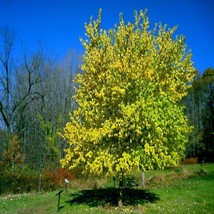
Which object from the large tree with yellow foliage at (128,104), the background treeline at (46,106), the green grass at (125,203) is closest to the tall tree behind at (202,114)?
the background treeline at (46,106)

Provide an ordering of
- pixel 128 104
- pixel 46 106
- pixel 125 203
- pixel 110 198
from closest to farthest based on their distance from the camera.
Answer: pixel 128 104, pixel 125 203, pixel 110 198, pixel 46 106

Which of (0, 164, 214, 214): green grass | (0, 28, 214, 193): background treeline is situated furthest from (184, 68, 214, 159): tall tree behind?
(0, 164, 214, 214): green grass

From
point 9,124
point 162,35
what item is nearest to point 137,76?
point 162,35

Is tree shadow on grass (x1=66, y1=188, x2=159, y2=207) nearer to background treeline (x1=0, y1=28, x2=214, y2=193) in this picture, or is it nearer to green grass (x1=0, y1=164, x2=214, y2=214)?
green grass (x1=0, y1=164, x2=214, y2=214)

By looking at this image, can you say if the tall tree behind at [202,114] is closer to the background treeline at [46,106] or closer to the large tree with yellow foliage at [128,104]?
the background treeline at [46,106]

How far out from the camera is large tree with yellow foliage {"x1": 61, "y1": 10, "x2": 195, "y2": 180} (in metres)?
13.4

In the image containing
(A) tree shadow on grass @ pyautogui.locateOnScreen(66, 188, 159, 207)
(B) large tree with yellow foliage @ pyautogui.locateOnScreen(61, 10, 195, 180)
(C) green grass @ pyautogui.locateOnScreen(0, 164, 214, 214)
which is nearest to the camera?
(B) large tree with yellow foliage @ pyautogui.locateOnScreen(61, 10, 195, 180)

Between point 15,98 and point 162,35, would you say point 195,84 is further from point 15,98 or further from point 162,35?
point 162,35

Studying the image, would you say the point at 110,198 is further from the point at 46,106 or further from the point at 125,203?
the point at 46,106

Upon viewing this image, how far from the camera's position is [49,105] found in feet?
159

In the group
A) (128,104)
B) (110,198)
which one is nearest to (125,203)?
(110,198)

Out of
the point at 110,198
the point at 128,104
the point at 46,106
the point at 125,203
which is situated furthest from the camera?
the point at 46,106

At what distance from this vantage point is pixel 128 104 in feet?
44.9

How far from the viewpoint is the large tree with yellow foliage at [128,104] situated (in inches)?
526
